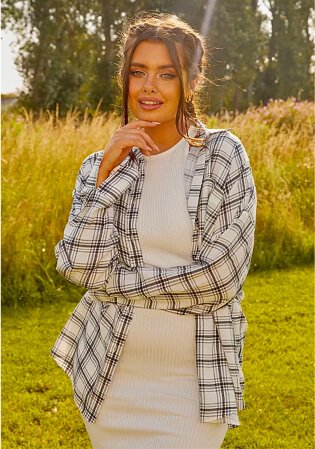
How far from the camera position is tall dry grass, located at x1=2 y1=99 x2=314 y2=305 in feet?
18.7

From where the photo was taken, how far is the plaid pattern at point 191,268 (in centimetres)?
206

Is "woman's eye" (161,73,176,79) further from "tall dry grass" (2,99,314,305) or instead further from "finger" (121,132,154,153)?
"tall dry grass" (2,99,314,305)

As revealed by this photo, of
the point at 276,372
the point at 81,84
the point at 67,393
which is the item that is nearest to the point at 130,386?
the point at 67,393

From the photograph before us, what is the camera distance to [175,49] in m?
2.19

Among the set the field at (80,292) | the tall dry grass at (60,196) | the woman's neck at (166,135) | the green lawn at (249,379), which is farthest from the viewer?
the tall dry grass at (60,196)

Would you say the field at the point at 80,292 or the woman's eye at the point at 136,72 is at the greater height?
the woman's eye at the point at 136,72

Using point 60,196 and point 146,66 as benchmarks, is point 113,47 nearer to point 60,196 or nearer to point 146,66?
point 60,196

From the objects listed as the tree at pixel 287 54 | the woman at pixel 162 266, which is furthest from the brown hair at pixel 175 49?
the tree at pixel 287 54

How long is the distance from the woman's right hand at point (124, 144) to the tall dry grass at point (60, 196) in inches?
141

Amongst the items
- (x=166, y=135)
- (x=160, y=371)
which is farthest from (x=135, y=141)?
(x=160, y=371)

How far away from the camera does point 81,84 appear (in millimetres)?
21922

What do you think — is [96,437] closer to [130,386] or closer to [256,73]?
[130,386]

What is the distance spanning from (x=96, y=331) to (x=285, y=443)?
1.84m

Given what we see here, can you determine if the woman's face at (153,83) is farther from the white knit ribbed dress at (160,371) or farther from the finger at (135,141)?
the white knit ribbed dress at (160,371)
